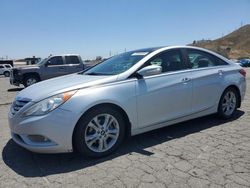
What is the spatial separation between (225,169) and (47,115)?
2.35 m

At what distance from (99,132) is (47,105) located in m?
0.82

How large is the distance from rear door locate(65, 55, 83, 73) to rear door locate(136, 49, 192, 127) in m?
12.3

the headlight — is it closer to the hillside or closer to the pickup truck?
the pickup truck

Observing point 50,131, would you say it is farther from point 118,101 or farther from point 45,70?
point 45,70

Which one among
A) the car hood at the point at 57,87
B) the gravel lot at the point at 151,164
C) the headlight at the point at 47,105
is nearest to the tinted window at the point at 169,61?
the car hood at the point at 57,87

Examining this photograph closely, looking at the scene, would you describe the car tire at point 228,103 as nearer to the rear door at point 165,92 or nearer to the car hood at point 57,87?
the rear door at point 165,92

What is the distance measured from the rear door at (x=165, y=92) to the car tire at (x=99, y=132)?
1.32ft

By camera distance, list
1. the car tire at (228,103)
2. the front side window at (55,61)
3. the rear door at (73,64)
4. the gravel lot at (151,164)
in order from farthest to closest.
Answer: the rear door at (73,64) → the front side window at (55,61) → the car tire at (228,103) → the gravel lot at (151,164)

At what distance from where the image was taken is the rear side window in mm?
5800

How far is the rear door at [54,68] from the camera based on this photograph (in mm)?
16781

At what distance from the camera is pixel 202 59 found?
19.8 ft

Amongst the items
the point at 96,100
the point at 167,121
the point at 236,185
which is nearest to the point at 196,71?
the point at 167,121

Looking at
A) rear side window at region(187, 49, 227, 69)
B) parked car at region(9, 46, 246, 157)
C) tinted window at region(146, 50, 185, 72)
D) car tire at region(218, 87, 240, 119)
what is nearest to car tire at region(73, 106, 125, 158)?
parked car at region(9, 46, 246, 157)

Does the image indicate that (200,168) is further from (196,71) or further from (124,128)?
(196,71)
